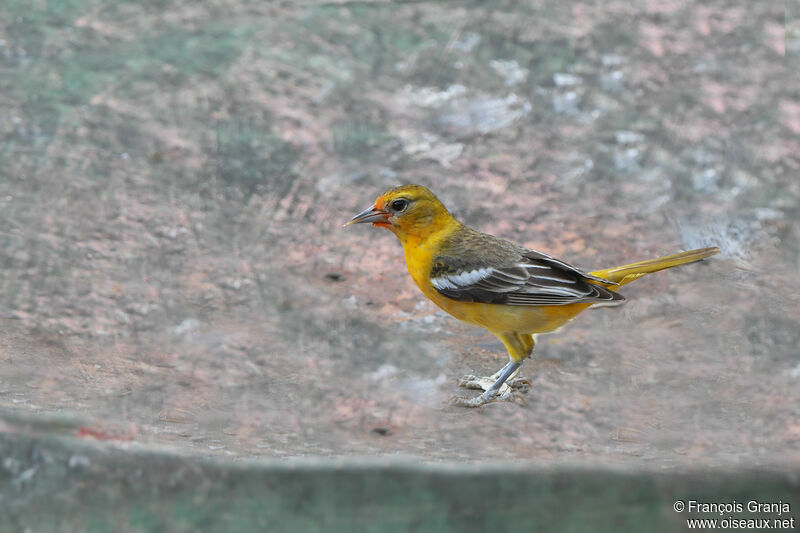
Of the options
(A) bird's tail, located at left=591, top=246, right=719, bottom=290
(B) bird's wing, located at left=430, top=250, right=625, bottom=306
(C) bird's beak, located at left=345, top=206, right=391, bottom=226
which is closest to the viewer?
(B) bird's wing, located at left=430, top=250, right=625, bottom=306

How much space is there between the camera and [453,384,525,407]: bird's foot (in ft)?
10.8

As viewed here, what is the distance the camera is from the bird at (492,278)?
3199mm

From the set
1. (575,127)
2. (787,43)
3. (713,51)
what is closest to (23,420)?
(575,127)

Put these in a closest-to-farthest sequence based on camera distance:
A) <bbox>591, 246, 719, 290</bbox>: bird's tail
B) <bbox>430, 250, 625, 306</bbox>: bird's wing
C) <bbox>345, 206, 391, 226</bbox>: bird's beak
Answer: <bbox>430, 250, 625, 306</bbox>: bird's wing → <bbox>345, 206, 391, 226</bbox>: bird's beak → <bbox>591, 246, 719, 290</bbox>: bird's tail

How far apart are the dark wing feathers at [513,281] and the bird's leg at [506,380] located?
23 centimetres

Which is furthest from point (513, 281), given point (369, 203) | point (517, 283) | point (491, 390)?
point (369, 203)

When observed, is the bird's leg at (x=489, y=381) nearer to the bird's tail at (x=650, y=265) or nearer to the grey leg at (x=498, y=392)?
the grey leg at (x=498, y=392)

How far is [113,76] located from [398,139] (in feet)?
5.11

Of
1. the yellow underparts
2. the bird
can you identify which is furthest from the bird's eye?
the yellow underparts

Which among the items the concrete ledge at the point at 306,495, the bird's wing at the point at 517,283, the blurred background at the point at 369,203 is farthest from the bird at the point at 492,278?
the concrete ledge at the point at 306,495

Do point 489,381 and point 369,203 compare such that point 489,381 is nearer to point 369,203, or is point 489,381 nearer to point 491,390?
point 491,390

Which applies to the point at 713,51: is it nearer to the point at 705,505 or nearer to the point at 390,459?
the point at 705,505

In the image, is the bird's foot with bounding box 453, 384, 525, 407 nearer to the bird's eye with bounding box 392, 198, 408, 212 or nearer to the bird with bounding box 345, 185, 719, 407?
the bird with bounding box 345, 185, 719, 407

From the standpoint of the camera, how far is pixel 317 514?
444 cm
